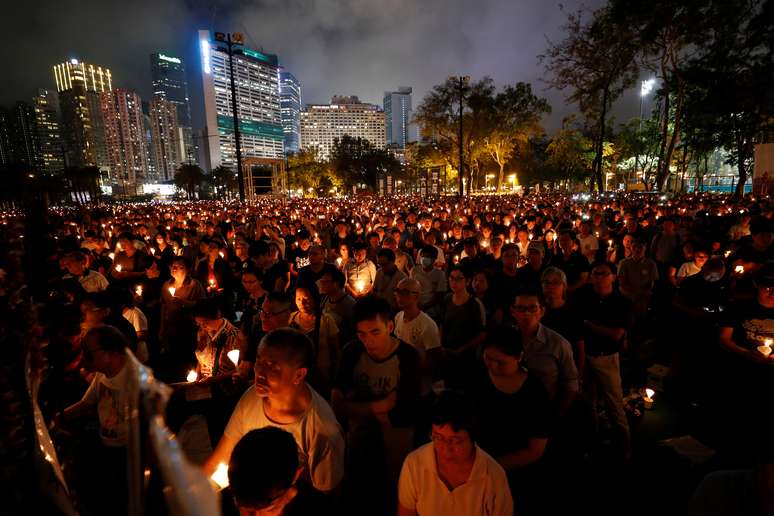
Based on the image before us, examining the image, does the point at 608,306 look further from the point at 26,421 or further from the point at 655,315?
the point at 655,315

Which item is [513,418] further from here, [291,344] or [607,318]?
[607,318]

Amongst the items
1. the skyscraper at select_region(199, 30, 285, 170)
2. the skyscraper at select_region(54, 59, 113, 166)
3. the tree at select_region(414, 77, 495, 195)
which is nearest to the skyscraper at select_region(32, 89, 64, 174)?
the skyscraper at select_region(54, 59, 113, 166)

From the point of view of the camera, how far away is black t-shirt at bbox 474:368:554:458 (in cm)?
254

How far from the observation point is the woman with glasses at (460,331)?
173 inches

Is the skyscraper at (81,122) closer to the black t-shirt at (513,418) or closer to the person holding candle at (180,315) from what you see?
the person holding candle at (180,315)

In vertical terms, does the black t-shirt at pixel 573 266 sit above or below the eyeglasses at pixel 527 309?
below

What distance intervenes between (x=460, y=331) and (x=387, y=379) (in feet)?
5.78

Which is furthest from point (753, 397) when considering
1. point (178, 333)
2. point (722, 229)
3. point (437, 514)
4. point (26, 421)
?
point (722, 229)

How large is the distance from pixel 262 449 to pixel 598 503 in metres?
3.28

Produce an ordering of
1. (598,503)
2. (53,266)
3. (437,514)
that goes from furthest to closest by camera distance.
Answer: (598,503) < (437,514) < (53,266)

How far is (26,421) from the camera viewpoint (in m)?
0.90

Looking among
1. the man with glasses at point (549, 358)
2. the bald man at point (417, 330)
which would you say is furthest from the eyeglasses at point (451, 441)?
the bald man at point (417, 330)

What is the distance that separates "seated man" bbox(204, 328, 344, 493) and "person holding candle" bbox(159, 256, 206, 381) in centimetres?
365

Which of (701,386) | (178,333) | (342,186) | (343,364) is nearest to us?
(343,364)
